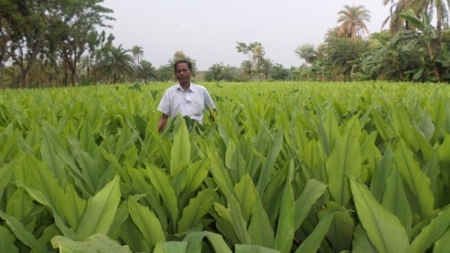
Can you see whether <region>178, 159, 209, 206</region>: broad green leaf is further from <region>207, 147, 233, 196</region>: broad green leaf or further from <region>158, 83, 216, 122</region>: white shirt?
<region>158, 83, 216, 122</region>: white shirt

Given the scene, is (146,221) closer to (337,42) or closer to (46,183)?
(46,183)

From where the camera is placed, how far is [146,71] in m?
69.4

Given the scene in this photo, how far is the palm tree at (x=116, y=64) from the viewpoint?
58.2m

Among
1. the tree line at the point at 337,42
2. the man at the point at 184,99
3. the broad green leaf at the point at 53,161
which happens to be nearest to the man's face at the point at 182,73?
the man at the point at 184,99

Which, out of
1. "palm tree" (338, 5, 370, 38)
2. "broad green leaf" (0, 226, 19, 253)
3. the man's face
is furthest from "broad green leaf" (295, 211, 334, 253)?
"palm tree" (338, 5, 370, 38)

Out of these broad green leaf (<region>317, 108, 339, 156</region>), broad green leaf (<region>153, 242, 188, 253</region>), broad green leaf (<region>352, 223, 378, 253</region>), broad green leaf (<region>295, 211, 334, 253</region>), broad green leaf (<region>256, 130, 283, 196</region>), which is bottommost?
broad green leaf (<region>352, 223, 378, 253</region>)

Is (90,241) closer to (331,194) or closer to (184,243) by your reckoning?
(184,243)

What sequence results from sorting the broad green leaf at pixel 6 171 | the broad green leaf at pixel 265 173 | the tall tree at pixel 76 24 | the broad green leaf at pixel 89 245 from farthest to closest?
the tall tree at pixel 76 24, the broad green leaf at pixel 265 173, the broad green leaf at pixel 6 171, the broad green leaf at pixel 89 245

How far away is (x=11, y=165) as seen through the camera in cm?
101

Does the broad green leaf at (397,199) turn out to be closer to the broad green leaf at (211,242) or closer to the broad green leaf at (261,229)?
the broad green leaf at (261,229)

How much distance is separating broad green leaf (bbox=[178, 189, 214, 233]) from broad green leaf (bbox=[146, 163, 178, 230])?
0.10ft

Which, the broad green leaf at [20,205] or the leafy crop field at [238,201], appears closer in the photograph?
the leafy crop field at [238,201]

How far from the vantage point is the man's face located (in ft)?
14.0

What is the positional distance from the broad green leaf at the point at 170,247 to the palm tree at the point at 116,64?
59288 mm
